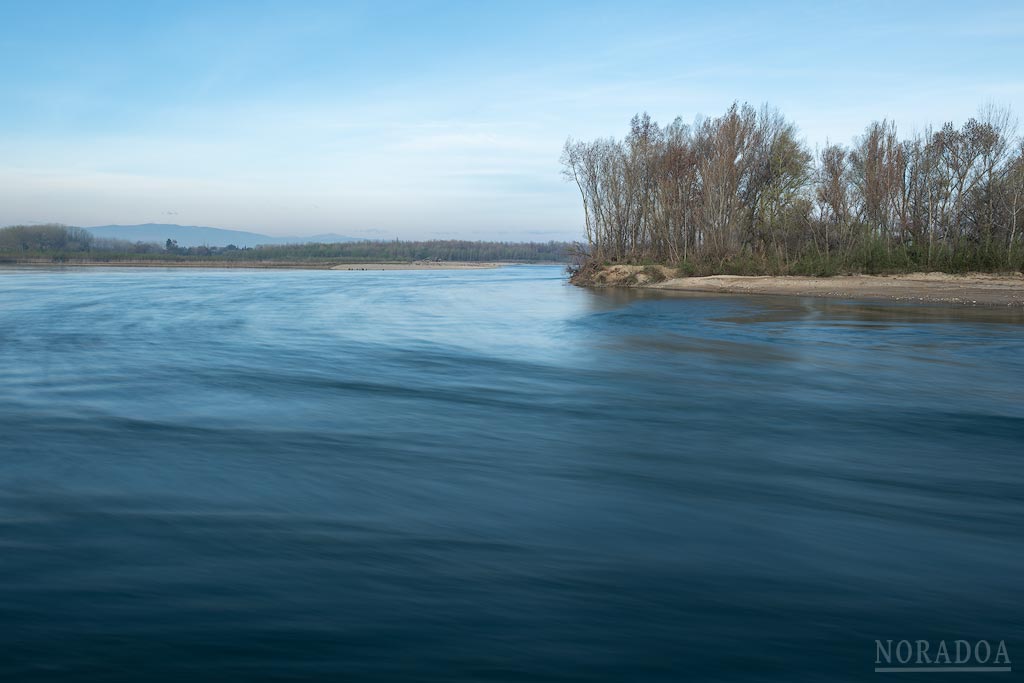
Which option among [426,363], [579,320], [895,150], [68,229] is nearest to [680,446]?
[426,363]

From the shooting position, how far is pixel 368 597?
402 cm

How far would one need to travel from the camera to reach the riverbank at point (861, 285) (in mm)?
27859

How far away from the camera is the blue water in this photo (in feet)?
11.6

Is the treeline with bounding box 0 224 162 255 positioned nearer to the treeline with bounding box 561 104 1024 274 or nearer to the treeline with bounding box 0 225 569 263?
the treeline with bounding box 0 225 569 263

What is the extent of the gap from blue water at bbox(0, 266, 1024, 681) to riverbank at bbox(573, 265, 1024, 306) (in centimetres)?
1875

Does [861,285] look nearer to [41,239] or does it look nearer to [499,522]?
[499,522]

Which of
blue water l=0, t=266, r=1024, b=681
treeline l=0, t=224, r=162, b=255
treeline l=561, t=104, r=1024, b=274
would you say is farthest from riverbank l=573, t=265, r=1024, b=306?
treeline l=0, t=224, r=162, b=255

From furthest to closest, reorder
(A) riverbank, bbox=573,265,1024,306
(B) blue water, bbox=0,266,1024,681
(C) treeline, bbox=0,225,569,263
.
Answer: (C) treeline, bbox=0,225,569,263 → (A) riverbank, bbox=573,265,1024,306 → (B) blue water, bbox=0,266,1024,681

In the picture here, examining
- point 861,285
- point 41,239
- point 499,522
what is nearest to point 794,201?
point 861,285

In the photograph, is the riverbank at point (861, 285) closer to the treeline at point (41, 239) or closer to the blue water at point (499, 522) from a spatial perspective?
the blue water at point (499, 522)

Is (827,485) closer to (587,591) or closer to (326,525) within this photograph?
(587,591)

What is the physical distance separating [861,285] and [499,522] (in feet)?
107

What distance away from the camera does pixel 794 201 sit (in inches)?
1699

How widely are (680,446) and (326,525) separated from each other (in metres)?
3.81
